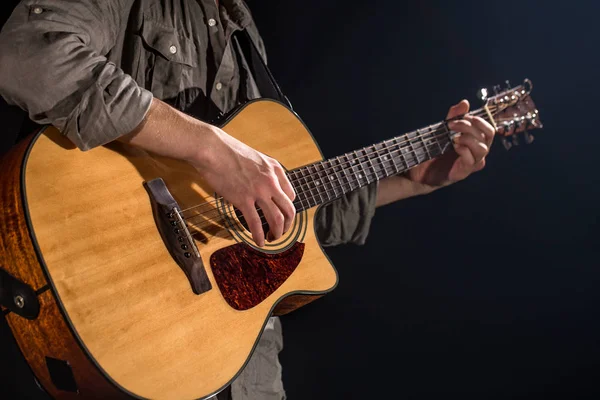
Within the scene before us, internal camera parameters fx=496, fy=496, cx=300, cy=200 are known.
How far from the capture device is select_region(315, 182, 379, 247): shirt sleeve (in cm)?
168

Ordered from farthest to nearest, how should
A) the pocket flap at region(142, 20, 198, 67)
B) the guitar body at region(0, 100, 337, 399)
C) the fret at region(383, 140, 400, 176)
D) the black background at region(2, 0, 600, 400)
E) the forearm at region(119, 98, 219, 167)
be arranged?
the black background at region(2, 0, 600, 400) → the fret at region(383, 140, 400, 176) → the pocket flap at region(142, 20, 198, 67) → the forearm at region(119, 98, 219, 167) → the guitar body at region(0, 100, 337, 399)

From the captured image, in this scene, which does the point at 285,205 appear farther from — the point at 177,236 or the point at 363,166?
the point at 363,166

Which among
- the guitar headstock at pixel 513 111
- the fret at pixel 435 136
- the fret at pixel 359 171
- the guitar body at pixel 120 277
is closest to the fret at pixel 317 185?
the fret at pixel 359 171

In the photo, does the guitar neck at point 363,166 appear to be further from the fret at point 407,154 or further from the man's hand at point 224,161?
the man's hand at point 224,161

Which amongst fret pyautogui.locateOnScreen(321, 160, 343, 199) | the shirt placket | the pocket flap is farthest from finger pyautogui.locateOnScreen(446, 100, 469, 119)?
the pocket flap

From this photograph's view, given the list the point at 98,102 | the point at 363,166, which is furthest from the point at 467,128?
the point at 98,102

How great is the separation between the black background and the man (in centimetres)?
43

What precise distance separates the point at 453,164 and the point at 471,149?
A: 0.33 ft

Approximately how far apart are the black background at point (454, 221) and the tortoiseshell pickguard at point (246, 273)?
0.91 metres

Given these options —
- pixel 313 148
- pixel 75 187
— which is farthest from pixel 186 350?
pixel 313 148

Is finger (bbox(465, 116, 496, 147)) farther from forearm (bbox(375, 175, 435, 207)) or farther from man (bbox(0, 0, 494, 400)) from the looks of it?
forearm (bbox(375, 175, 435, 207))

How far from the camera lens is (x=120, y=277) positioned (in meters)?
0.91

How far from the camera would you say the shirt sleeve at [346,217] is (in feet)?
5.51

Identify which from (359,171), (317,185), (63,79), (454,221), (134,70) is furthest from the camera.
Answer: (454,221)
